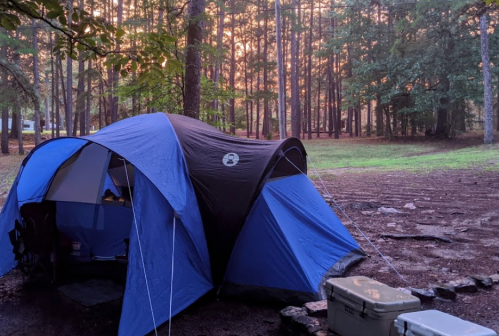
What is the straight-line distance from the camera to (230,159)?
16.0ft

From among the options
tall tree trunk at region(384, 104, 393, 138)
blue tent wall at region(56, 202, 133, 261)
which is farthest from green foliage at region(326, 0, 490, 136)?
blue tent wall at region(56, 202, 133, 261)

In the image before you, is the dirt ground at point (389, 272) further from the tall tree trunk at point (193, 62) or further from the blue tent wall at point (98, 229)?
the tall tree trunk at point (193, 62)

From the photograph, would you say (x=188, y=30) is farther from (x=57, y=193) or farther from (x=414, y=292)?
(x=414, y=292)

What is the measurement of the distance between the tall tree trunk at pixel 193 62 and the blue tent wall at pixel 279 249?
4.12 m

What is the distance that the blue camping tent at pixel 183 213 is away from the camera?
409 cm

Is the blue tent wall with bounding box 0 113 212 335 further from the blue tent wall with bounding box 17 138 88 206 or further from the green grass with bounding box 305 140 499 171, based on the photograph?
the green grass with bounding box 305 140 499 171

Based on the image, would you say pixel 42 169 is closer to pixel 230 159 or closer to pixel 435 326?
pixel 230 159

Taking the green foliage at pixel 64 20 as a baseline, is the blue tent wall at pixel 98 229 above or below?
below

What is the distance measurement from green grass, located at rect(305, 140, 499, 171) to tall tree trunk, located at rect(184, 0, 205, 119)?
8492 millimetres

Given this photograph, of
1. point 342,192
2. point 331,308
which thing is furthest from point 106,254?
point 342,192

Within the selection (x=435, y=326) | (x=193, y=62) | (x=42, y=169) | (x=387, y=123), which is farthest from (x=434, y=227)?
(x=387, y=123)

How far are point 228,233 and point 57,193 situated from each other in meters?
2.54

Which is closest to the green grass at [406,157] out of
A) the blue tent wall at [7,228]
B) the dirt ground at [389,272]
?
the dirt ground at [389,272]

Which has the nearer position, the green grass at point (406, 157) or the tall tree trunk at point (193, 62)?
the tall tree trunk at point (193, 62)
